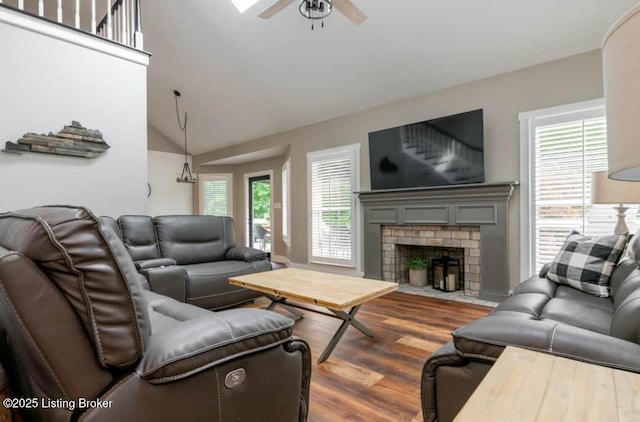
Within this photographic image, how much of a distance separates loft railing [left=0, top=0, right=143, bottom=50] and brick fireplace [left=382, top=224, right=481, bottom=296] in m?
4.02

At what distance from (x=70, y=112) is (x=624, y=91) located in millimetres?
4178

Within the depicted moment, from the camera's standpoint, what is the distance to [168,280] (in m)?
3.03

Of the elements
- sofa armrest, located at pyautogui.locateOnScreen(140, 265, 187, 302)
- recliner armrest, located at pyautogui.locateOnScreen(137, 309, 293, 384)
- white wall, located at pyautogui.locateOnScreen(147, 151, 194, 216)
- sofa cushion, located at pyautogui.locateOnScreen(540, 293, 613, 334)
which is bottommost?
sofa armrest, located at pyautogui.locateOnScreen(140, 265, 187, 302)

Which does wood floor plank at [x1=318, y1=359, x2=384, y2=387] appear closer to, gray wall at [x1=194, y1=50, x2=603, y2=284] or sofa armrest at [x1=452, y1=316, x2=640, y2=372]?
sofa armrest at [x1=452, y1=316, x2=640, y2=372]

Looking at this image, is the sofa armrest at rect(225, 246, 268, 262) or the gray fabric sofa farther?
the sofa armrest at rect(225, 246, 268, 262)

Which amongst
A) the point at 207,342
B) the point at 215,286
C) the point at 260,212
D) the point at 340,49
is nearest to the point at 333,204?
the point at 340,49

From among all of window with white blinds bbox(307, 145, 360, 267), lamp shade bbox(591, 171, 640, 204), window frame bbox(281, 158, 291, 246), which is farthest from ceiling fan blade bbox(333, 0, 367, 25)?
window frame bbox(281, 158, 291, 246)

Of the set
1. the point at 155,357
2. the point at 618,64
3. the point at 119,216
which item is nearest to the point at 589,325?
the point at 618,64

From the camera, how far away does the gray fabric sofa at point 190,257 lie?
10.2 feet

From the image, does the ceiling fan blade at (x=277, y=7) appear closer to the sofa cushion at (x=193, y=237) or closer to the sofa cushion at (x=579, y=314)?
the sofa cushion at (x=193, y=237)

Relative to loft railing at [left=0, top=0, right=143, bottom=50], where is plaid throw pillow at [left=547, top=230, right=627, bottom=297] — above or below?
below

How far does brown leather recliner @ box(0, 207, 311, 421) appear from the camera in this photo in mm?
835

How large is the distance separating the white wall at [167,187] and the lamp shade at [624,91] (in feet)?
27.2

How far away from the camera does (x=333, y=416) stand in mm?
1677
